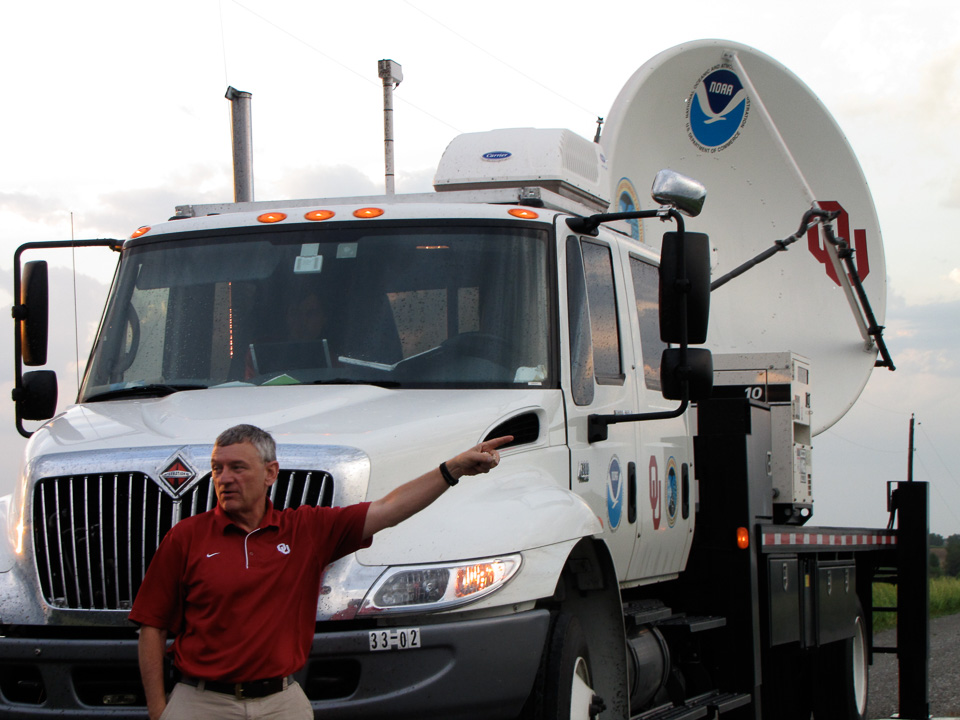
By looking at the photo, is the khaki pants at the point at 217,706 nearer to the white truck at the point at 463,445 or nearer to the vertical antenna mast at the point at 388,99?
the white truck at the point at 463,445

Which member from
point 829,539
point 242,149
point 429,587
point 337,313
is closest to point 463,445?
point 429,587

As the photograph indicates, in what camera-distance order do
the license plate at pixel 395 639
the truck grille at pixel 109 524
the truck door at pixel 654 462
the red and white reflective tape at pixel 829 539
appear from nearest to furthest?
the license plate at pixel 395 639 → the truck grille at pixel 109 524 → the truck door at pixel 654 462 → the red and white reflective tape at pixel 829 539

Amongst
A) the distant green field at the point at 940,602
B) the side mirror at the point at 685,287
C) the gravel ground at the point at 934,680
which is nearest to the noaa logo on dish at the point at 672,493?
the side mirror at the point at 685,287

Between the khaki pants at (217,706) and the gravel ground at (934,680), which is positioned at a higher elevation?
the khaki pants at (217,706)

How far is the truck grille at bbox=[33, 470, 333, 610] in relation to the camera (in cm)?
463

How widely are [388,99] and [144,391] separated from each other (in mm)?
6266

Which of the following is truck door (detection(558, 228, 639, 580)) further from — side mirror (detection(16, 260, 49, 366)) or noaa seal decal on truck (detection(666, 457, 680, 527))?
side mirror (detection(16, 260, 49, 366))

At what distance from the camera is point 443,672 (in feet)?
14.9

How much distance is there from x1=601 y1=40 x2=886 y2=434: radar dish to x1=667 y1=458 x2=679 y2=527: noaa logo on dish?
3.54m

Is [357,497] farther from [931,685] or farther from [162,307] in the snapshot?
[931,685]

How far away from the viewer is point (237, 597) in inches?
158

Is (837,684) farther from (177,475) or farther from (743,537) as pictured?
(177,475)

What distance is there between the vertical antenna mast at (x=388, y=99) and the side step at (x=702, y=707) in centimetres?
497

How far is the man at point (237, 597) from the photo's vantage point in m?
3.98
